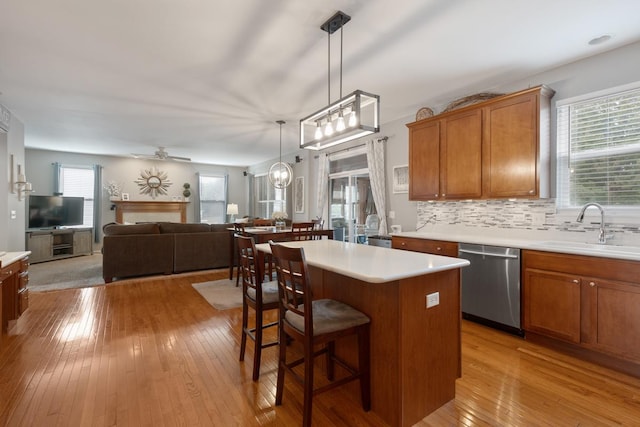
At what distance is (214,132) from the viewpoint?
6.00 metres

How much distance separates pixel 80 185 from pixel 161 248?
15.5ft

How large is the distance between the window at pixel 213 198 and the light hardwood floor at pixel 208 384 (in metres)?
6.78

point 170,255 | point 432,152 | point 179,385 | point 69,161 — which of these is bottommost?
point 179,385

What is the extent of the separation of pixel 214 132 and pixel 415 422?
571 cm

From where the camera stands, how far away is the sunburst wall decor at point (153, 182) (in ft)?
→ 29.2

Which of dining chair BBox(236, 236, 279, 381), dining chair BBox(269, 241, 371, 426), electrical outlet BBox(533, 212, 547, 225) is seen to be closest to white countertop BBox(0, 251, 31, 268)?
dining chair BBox(236, 236, 279, 381)

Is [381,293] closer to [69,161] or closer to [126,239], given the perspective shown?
[126,239]

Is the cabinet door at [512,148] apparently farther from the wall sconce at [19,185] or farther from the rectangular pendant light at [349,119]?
the wall sconce at [19,185]

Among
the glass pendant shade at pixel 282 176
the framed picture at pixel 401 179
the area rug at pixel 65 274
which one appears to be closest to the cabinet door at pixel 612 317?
the framed picture at pixel 401 179

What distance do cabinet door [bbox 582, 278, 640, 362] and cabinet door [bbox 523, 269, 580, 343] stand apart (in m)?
0.07

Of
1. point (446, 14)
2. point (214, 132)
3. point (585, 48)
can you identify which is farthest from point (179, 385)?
point (214, 132)

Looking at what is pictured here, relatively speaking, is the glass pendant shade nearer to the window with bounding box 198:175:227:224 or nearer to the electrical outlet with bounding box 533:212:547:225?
the electrical outlet with bounding box 533:212:547:225

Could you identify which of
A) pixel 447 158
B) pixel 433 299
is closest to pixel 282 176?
pixel 447 158

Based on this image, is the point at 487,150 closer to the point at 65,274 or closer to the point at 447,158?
the point at 447,158
